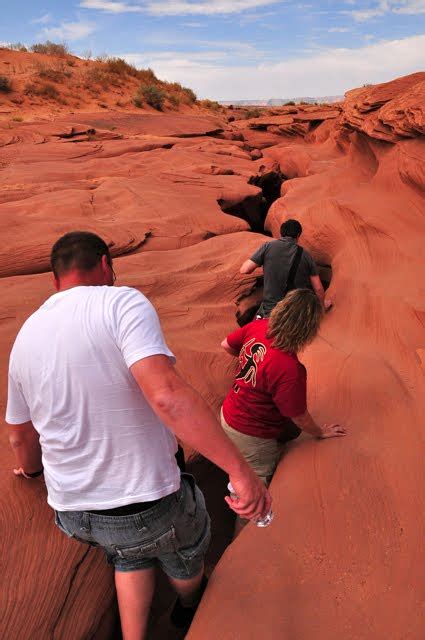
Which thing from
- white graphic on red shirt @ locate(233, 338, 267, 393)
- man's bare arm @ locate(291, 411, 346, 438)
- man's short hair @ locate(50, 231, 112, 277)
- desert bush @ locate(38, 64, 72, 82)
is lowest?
man's bare arm @ locate(291, 411, 346, 438)

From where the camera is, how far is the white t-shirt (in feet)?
4.44

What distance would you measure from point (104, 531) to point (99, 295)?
2.63 ft

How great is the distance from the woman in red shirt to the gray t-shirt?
1391 millimetres

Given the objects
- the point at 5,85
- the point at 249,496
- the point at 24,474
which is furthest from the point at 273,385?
the point at 5,85

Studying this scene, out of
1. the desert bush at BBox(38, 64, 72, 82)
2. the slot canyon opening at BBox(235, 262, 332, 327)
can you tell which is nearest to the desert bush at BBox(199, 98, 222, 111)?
the desert bush at BBox(38, 64, 72, 82)

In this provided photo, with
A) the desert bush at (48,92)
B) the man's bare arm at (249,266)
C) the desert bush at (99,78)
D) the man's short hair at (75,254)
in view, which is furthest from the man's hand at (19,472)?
the desert bush at (99,78)

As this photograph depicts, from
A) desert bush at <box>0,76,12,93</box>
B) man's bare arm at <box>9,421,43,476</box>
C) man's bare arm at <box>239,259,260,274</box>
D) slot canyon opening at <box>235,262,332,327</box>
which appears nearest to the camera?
man's bare arm at <box>9,421,43,476</box>

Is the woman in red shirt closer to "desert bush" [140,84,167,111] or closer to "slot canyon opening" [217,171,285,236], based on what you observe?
"slot canyon opening" [217,171,285,236]

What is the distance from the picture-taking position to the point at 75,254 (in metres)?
1.55

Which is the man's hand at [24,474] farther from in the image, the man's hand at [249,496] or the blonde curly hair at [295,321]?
the blonde curly hair at [295,321]

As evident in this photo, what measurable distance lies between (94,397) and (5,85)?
18.9 m

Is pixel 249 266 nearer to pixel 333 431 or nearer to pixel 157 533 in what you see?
pixel 333 431

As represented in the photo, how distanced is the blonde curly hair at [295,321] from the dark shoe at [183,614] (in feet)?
3.67

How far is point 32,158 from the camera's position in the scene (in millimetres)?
9180
